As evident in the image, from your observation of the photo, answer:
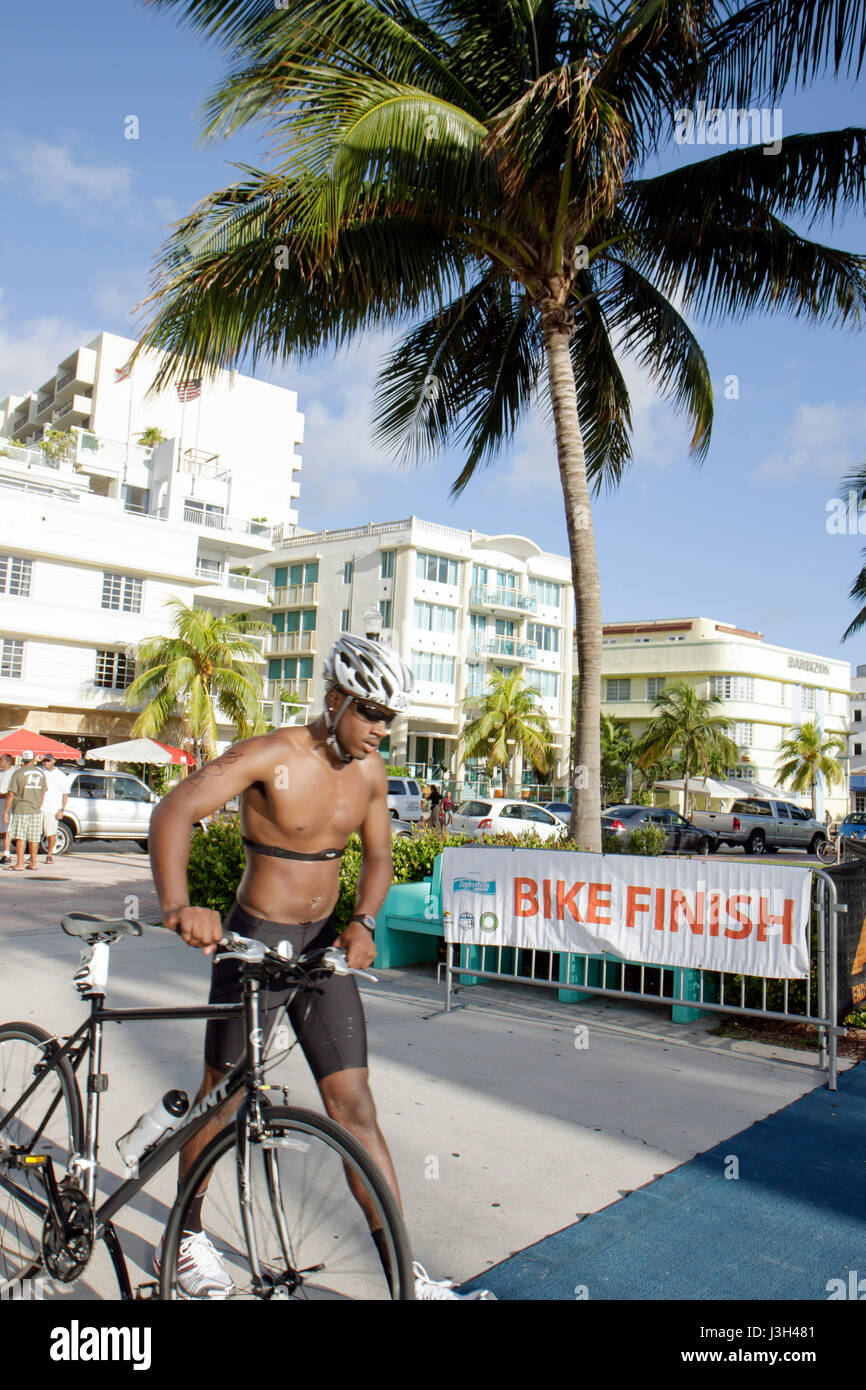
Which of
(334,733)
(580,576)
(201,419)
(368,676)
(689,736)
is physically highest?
(201,419)

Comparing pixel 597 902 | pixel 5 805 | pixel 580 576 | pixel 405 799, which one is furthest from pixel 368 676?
pixel 405 799

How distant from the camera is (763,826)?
36.0 m

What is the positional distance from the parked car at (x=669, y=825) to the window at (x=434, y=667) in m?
20.4

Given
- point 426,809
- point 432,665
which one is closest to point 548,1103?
point 426,809

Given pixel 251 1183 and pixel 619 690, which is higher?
pixel 619 690

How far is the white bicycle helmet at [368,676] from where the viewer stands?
314cm

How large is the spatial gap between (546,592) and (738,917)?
171ft

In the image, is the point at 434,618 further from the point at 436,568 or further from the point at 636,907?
the point at 636,907

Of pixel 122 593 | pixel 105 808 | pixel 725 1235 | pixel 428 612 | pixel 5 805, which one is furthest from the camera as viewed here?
pixel 428 612

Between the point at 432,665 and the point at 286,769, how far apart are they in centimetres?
4823

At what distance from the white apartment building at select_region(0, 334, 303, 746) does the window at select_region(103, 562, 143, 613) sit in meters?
0.04

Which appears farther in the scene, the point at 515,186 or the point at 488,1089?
the point at 515,186
